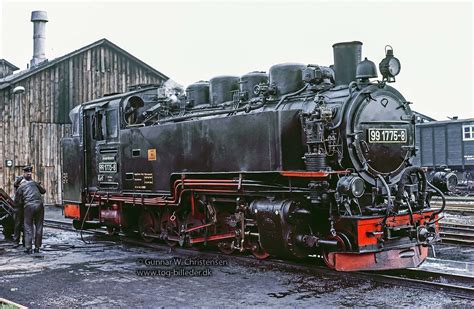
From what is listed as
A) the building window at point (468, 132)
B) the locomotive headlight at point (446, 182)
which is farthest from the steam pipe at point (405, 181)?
the building window at point (468, 132)

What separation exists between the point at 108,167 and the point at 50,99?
11.1m

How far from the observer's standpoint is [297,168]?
7.98 meters

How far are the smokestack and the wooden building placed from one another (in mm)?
3460

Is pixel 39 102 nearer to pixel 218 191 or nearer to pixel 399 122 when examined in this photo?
pixel 218 191

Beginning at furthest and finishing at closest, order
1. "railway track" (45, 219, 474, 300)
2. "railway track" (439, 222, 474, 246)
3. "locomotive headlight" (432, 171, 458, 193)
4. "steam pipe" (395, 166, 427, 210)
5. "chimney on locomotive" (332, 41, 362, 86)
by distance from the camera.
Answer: "railway track" (439, 222, 474, 246) < "locomotive headlight" (432, 171, 458, 193) < "chimney on locomotive" (332, 41, 362, 86) < "steam pipe" (395, 166, 427, 210) < "railway track" (45, 219, 474, 300)

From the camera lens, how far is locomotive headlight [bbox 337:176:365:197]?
7.09 m

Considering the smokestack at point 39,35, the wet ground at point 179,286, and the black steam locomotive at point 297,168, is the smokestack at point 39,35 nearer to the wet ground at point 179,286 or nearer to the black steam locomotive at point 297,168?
the black steam locomotive at point 297,168

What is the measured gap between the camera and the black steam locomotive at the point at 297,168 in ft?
24.4

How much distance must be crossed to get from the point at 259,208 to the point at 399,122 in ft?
7.99

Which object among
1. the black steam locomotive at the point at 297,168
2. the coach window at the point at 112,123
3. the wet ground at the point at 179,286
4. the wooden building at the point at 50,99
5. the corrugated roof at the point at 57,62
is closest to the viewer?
the wet ground at the point at 179,286

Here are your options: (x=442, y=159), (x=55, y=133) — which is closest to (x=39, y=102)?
(x=55, y=133)

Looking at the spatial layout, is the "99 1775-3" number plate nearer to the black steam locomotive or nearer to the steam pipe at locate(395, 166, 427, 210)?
the black steam locomotive

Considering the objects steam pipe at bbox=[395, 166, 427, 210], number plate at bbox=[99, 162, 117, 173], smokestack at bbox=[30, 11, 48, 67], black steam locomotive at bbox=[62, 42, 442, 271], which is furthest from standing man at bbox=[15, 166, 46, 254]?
smokestack at bbox=[30, 11, 48, 67]

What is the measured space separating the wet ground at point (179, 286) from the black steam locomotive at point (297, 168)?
455 mm
